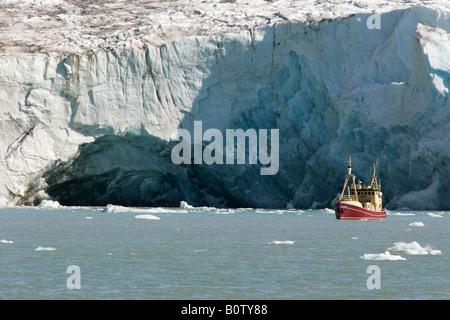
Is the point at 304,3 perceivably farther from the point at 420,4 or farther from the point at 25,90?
the point at 25,90

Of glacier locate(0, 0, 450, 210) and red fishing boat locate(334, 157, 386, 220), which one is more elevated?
glacier locate(0, 0, 450, 210)

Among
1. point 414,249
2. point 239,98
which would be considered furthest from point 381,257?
point 239,98

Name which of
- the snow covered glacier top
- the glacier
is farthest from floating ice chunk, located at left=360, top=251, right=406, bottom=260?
the snow covered glacier top

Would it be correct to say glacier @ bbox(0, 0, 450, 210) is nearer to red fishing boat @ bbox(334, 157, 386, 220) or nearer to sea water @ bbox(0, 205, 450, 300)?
red fishing boat @ bbox(334, 157, 386, 220)

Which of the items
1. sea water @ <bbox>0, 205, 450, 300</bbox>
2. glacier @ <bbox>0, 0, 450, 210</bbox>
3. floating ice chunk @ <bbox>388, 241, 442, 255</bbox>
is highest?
glacier @ <bbox>0, 0, 450, 210</bbox>

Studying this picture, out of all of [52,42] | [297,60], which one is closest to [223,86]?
[297,60]

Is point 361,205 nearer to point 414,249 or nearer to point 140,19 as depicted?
point 414,249
